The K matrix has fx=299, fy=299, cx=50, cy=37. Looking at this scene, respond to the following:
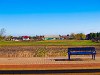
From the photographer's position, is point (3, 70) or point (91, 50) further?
point (91, 50)

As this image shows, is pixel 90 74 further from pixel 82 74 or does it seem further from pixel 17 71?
pixel 17 71

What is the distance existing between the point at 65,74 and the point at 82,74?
2.41ft

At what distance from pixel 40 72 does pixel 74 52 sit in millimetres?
6376

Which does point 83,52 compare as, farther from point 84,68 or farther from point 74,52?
point 84,68

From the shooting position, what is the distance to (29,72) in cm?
1327

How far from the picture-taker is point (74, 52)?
19344 millimetres

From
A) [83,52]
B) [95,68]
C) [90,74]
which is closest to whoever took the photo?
[90,74]

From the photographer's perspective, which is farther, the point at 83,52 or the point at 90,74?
the point at 83,52

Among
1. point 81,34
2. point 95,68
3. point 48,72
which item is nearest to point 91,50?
point 95,68

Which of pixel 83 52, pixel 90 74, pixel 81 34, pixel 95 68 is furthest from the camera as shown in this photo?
pixel 81 34

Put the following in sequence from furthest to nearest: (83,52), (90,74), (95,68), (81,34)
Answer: (81,34)
(83,52)
(95,68)
(90,74)

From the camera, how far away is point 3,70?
13.5 meters

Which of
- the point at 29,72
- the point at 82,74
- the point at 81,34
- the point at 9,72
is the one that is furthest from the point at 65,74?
the point at 81,34

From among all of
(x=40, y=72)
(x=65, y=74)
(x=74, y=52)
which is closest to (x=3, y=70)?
(x=40, y=72)
